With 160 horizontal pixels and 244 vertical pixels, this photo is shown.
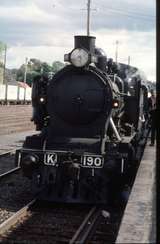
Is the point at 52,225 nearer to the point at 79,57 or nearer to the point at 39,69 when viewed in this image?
the point at 79,57

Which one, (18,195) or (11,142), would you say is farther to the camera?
(11,142)

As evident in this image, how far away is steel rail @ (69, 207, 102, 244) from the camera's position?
6566 millimetres

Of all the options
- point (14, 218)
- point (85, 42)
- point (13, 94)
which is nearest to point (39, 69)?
point (85, 42)

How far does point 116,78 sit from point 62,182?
110 inches

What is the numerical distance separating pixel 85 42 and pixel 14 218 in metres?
3.84

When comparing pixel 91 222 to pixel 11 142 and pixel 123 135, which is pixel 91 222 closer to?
pixel 123 135

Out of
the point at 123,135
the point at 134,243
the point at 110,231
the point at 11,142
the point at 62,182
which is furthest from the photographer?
the point at 11,142

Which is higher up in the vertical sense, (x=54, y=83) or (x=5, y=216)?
(x=54, y=83)

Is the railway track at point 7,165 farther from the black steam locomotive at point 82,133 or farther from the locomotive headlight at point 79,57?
the locomotive headlight at point 79,57

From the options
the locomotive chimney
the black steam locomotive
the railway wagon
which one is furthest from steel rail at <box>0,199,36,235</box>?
the railway wagon

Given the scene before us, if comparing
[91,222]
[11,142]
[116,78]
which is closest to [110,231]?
[91,222]

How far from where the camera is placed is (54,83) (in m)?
9.28

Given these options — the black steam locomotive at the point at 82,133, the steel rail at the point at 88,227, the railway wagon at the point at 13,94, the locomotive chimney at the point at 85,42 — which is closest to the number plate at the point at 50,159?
the black steam locomotive at the point at 82,133

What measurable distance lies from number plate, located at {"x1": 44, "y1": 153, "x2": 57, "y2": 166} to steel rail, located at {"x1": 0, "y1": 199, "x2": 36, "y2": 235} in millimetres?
762
